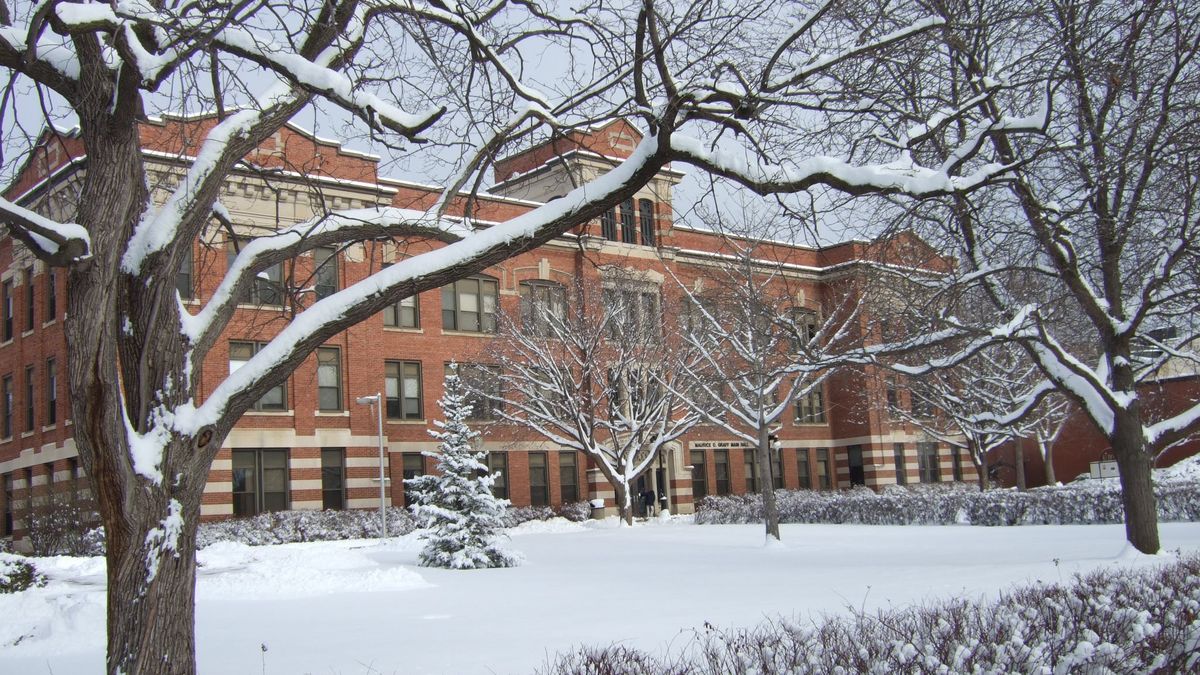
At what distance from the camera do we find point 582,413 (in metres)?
34.3

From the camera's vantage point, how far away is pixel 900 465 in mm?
51406

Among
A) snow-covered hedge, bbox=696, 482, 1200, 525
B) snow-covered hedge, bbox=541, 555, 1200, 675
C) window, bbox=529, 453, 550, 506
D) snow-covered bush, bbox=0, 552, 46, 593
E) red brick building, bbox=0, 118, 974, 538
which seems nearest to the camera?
snow-covered hedge, bbox=541, 555, 1200, 675

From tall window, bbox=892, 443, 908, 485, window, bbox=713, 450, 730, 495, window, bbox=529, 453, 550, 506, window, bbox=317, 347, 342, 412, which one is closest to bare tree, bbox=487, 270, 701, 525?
window, bbox=529, 453, 550, 506

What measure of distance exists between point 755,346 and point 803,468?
25449mm

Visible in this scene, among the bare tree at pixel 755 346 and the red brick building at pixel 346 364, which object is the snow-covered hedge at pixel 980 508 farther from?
the red brick building at pixel 346 364

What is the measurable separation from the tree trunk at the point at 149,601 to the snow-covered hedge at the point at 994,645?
8.02 ft

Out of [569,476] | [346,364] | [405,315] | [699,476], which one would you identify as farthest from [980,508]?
[346,364]

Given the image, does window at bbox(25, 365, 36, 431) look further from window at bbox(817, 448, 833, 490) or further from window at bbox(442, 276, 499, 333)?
window at bbox(817, 448, 833, 490)

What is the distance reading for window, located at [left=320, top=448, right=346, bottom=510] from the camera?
3475 cm

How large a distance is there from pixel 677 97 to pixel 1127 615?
475 centimetres

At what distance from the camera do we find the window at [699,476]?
148 ft

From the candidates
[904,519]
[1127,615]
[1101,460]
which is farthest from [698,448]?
[1127,615]

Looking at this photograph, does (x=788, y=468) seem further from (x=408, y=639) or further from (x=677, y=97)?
(x=677, y=97)

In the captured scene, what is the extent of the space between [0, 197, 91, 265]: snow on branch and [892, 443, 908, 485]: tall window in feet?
159
